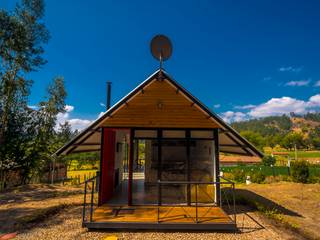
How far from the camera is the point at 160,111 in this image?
840 cm

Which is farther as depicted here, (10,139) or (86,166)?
(86,166)

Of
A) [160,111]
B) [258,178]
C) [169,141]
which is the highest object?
[160,111]

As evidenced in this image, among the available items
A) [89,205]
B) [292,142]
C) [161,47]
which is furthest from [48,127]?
[292,142]

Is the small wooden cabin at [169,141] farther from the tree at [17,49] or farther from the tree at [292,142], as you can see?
the tree at [292,142]

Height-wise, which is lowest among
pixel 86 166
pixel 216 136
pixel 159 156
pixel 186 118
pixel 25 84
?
pixel 86 166

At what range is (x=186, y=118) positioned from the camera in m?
8.30

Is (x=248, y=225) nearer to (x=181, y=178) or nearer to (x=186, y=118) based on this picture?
(x=181, y=178)

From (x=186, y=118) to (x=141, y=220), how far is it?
4.04 m

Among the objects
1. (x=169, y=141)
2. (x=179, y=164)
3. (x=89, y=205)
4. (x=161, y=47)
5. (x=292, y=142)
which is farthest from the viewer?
(x=292, y=142)

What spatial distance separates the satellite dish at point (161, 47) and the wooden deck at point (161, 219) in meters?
6.08

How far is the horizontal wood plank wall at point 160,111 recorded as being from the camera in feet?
27.2

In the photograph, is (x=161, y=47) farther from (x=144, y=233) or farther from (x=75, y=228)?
(x=75, y=228)

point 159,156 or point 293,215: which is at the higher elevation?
point 159,156

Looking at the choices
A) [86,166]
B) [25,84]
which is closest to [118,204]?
[25,84]
